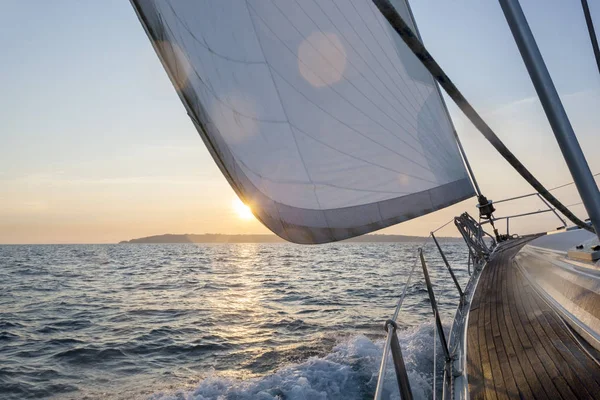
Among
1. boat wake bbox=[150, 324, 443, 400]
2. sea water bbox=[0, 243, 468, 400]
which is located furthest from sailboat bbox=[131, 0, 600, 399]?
sea water bbox=[0, 243, 468, 400]

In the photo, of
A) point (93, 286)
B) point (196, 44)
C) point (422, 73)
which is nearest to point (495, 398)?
point (196, 44)

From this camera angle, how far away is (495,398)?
1.99 metres

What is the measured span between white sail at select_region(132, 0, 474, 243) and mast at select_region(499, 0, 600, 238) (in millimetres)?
1437

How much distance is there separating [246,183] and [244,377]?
16.5 feet

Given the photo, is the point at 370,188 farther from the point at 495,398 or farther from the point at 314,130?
the point at 495,398

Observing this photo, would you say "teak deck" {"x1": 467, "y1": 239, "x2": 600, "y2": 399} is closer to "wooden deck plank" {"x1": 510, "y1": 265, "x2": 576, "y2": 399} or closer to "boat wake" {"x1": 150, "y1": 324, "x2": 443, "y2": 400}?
"wooden deck plank" {"x1": 510, "y1": 265, "x2": 576, "y2": 399}

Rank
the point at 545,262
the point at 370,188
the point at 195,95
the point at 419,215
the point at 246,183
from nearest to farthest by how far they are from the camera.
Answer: the point at 195,95 < the point at 246,183 < the point at 370,188 < the point at 419,215 < the point at 545,262

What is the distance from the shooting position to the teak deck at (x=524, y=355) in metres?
1.92

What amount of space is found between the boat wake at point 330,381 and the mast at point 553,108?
173 inches

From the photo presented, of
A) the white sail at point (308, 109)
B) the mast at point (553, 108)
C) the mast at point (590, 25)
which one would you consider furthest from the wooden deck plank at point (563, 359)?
the mast at point (590, 25)

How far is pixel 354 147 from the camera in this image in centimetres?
275

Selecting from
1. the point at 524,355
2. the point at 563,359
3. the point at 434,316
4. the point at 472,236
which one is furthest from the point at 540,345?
the point at 472,236

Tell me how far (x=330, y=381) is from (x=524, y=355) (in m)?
3.56

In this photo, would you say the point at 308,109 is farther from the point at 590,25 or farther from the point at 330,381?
the point at 330,381
